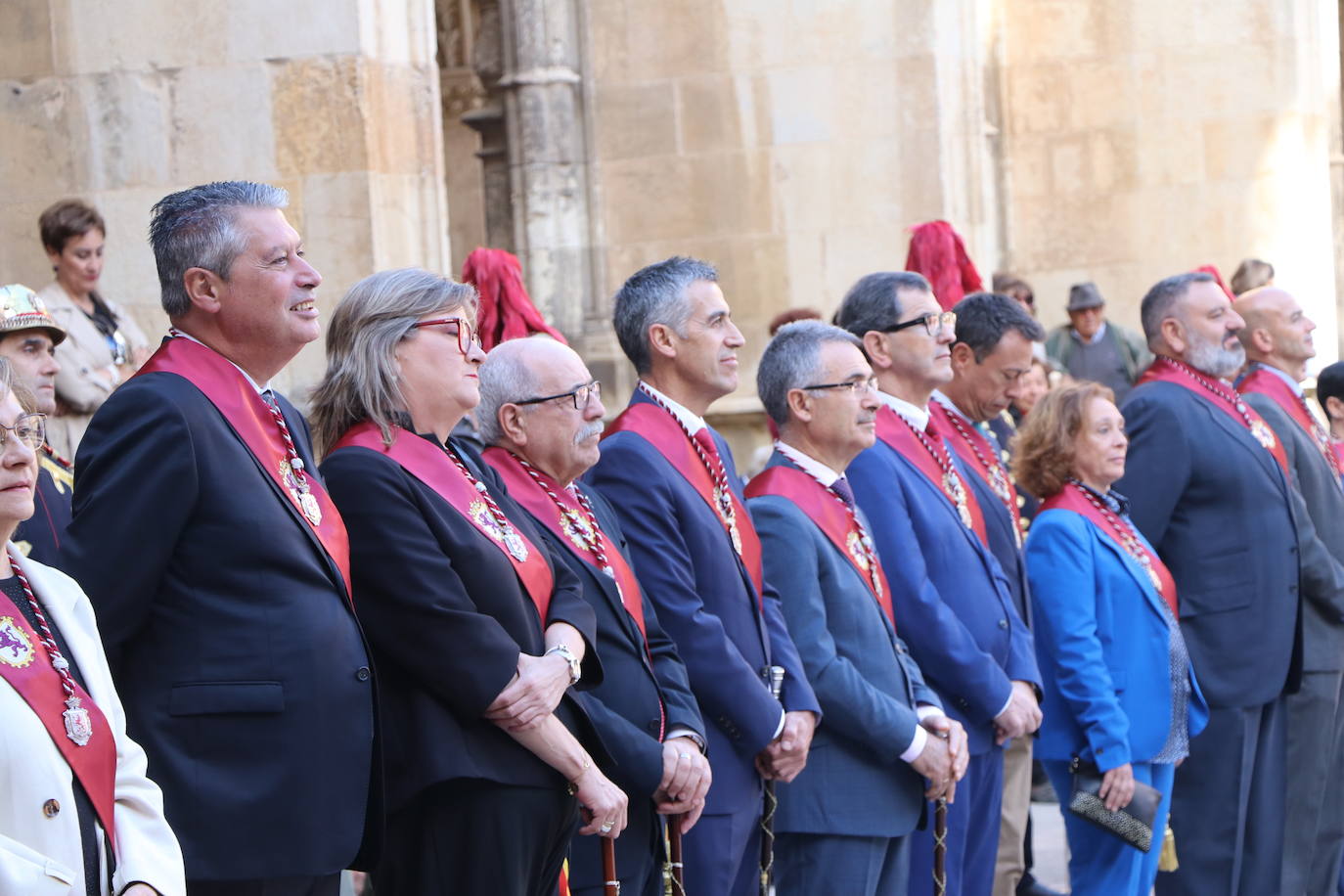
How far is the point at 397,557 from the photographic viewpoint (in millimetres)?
3621

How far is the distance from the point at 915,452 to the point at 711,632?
48.5 inches

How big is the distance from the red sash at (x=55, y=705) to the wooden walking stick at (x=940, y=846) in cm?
261

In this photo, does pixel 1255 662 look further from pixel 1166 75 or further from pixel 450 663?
pixel 1166 75

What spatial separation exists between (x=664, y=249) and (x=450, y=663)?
6.61 metres

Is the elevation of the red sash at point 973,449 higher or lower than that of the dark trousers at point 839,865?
higher

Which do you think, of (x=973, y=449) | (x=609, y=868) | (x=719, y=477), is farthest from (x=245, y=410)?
(x=973, y=449)

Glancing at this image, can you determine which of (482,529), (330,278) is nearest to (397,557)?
(482,529)

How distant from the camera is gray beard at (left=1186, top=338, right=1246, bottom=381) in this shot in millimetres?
6355

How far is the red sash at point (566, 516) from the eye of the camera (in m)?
4.15

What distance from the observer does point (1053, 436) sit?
586 centimetres

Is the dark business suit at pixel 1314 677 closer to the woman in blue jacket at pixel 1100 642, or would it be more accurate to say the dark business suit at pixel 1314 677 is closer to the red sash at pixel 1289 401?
the red sash at pixel 1289 401

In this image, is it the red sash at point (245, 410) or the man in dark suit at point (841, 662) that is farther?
the man in dark suit at point (841, 662)

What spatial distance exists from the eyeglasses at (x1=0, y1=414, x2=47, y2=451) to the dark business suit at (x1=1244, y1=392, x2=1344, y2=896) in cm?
443

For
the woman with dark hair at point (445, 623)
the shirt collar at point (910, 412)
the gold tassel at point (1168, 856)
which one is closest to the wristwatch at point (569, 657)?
the woman with dark hair at point (445, 623)
